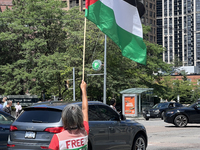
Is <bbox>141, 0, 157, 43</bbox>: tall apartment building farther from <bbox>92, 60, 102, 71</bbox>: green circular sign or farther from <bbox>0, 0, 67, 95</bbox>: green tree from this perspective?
<bbox>92, 60, 102, 71</bbox>: green circular sign

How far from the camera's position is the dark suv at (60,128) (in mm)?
7645

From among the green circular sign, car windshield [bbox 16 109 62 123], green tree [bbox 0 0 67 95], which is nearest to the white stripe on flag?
car windshield [bbox 16 109 62 123]

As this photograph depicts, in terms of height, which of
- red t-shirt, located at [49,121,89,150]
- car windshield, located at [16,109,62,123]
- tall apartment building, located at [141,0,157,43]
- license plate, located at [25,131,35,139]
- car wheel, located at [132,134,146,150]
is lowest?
car wheel, located at [132,134,146,150]

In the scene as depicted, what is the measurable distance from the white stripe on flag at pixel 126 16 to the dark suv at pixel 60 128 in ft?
7.08

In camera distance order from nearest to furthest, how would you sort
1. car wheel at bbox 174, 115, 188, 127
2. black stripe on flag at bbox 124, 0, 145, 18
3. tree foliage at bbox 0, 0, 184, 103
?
black stripe on flag at bbox 124, 0, 145, 18 → car wheel at bbox 174, 115, 188, 127 → tree foliage at bbox 0, 0, 184, 103

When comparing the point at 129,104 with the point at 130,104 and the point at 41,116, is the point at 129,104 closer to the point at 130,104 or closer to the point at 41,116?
the point at 130,104

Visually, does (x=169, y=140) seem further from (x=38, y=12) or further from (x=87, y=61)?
(x=38, y=12)

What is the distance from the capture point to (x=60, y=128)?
761 cm

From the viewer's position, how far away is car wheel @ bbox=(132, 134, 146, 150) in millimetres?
9598

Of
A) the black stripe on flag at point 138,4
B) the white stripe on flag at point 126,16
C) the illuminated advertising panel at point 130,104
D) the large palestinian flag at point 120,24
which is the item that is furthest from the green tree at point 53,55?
the large palestinian flag at point 120,24

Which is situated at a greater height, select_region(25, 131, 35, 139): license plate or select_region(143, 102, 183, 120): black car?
select_region(25, 131, 35, 139): license plate

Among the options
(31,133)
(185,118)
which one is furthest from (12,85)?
(31,133)

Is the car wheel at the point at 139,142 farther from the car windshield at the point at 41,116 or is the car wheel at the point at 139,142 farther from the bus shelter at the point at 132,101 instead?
the bus shelter at the point at 132,101

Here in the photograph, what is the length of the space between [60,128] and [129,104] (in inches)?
1178
